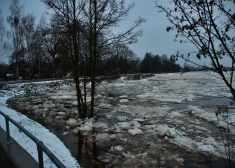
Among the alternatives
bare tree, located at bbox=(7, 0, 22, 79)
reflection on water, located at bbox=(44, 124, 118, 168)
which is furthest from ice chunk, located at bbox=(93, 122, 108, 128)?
bare tree, located at bbox=(7, 0, 22, 79)

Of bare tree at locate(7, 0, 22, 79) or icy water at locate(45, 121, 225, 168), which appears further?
bare tree at locate(7, 0, 22, 79)

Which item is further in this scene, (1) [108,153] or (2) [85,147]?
(2) [85,147]

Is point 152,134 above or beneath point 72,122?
beneath

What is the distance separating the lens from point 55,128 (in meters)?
10.6

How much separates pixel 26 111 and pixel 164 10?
14268 millimetres

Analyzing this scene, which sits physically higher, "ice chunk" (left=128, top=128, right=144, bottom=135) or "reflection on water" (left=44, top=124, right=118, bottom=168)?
"ice chunk" (left=128, top=128, right=144, bottom=135)

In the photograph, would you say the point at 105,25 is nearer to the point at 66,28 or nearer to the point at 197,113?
the point at 66,28

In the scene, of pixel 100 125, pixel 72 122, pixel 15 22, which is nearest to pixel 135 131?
pixel 100 125

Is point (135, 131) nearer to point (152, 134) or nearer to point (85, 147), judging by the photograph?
point (152, 134)

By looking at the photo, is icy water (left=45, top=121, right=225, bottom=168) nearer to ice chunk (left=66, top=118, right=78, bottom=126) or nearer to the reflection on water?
the reflection on water

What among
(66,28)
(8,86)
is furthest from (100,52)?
(8,86)

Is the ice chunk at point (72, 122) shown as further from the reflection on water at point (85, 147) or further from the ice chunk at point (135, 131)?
the ice chunk at point (135, 131)

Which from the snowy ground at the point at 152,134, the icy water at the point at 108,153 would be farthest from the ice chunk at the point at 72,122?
the icy water at the point at 108,153

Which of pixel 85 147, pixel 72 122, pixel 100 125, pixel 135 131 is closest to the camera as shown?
pixel 85 147
